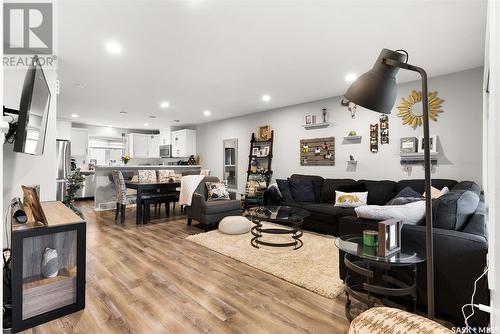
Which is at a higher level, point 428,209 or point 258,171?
point 258,171

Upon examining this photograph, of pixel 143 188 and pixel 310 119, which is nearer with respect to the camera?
pixel 143 188

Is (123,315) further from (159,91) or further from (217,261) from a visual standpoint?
(159,91)

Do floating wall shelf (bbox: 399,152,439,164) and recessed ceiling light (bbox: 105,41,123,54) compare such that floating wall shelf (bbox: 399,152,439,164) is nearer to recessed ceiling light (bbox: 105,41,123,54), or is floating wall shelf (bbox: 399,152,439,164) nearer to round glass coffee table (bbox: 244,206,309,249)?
round glass coffee table (bbox: 244,206,309,249)

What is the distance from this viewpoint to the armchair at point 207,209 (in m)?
4.49

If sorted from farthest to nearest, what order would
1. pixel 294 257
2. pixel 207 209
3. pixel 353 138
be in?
pixel 353 138, pixel 207 209, pixel 294 257

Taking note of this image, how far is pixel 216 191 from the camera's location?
5.04m

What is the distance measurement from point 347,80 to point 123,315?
421cm

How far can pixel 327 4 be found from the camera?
87.7 inches

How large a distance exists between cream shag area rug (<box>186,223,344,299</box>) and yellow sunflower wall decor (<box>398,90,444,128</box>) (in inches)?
92.9

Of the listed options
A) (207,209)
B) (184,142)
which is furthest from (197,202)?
(184,142)

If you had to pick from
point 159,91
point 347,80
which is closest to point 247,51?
point 347,80

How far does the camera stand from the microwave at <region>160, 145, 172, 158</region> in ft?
31.1

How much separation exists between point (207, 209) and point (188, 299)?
2227 millimetres
